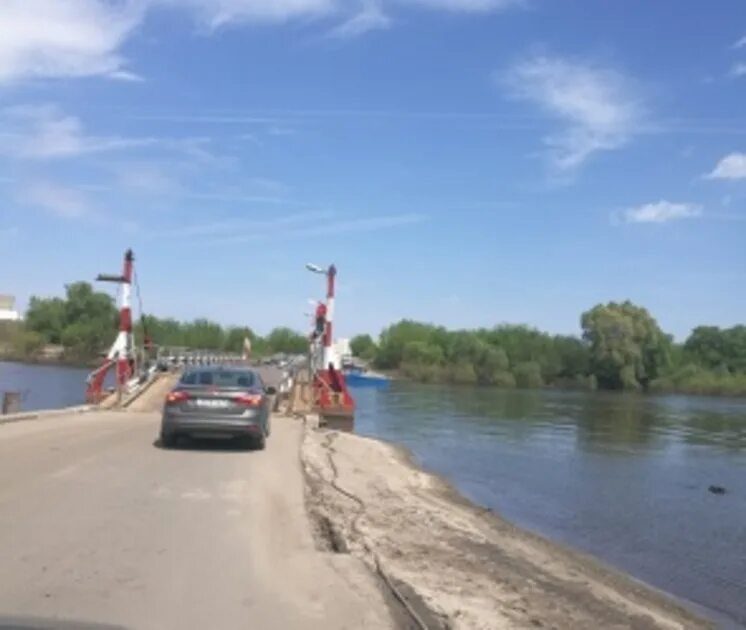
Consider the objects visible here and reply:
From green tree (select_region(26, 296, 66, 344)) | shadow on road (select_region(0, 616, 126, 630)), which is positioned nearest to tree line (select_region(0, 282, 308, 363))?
green tree (select_region(26, 296, 66, 344))

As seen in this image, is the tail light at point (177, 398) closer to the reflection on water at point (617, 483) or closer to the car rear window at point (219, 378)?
the car rear window at point (219, 378)

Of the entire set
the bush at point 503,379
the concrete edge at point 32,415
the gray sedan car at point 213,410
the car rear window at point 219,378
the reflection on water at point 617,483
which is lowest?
the reflection on water at point 617,483

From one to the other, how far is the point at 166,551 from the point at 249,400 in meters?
9.15

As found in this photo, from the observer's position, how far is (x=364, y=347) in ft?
568

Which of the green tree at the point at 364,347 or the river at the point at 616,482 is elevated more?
the green tree at the point at 364,347

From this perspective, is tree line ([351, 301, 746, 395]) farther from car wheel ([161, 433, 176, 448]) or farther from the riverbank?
car wheel ([161, 433, 176, 448])

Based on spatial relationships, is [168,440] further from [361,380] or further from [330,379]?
[361,380]

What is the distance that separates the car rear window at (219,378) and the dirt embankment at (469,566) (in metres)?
2.62

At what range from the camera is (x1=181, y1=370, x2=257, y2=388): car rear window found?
704 inches

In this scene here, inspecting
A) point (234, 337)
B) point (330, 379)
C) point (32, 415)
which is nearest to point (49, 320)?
point (234, 337)

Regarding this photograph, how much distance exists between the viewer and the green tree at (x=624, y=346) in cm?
11911

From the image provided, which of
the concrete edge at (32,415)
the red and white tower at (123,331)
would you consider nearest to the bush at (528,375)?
the red and white tower at (123,331)

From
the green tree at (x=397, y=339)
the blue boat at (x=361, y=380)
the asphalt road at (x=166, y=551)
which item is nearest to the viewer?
the asphalt road at (x=166, y=551)

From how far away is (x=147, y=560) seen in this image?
8.05 meters
